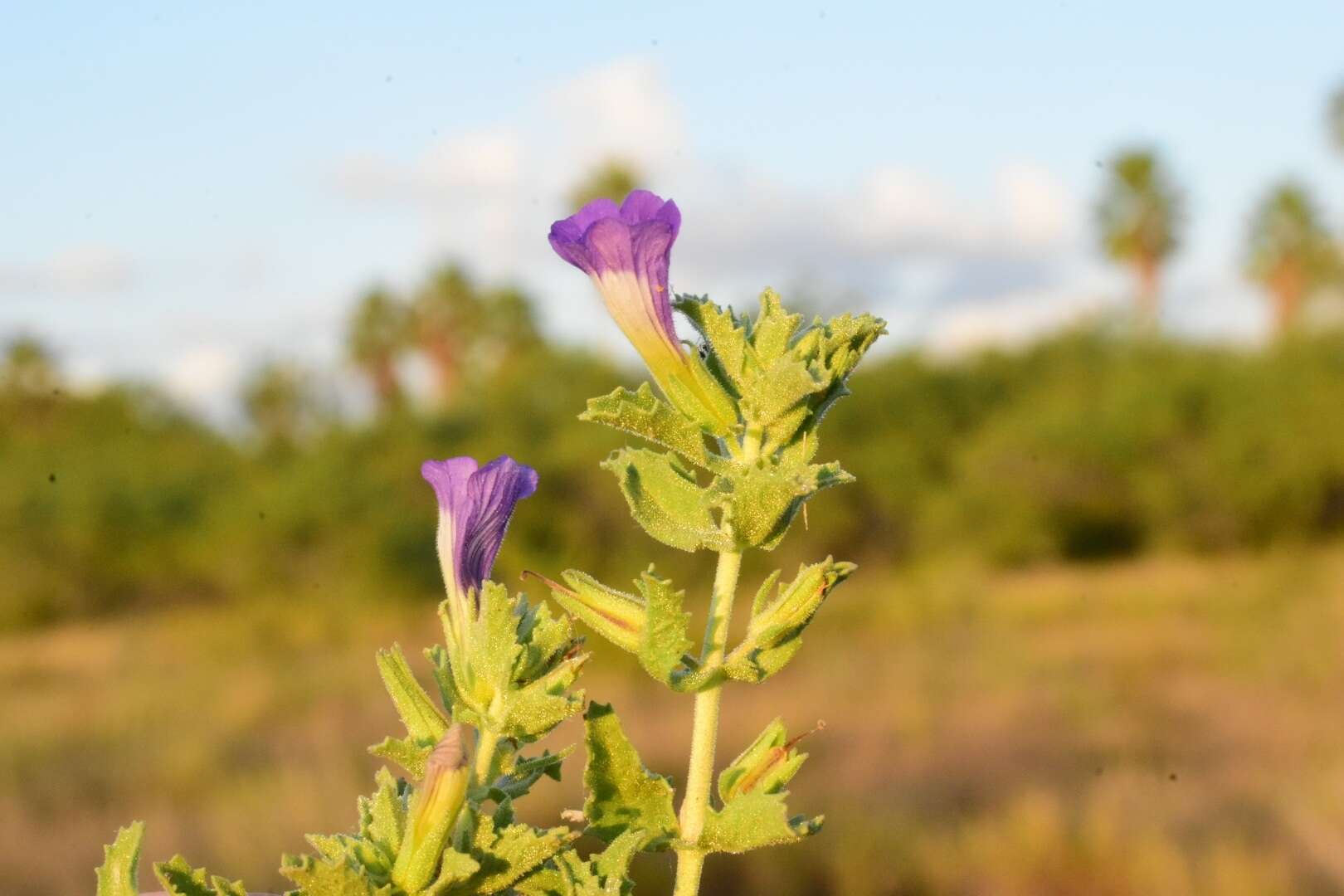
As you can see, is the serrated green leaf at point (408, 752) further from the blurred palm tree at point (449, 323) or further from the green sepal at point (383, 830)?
the blurred palm tree at point (449, 323)

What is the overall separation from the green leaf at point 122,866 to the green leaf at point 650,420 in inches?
17.2

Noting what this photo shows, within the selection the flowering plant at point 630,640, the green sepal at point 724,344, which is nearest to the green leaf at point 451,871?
the flowering plant at point 630,640

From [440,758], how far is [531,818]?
10338 millimetres

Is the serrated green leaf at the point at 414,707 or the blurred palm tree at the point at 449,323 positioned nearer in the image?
the serrated green leaf at the point at 414,707

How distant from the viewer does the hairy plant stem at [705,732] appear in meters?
0.97

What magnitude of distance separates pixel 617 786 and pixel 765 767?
0.13 m

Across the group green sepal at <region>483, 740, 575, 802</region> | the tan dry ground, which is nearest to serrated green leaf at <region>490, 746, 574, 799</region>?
green sepal at <region>483, 740, 575, 802</region>

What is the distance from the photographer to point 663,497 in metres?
1.10

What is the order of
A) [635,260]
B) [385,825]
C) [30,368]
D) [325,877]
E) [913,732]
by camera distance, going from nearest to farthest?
[325,877] < [385,825] < [635,260] < [913,732] < [30,368]

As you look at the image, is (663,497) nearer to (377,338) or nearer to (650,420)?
(650,420)

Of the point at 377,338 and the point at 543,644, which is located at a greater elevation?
the point at 377,338

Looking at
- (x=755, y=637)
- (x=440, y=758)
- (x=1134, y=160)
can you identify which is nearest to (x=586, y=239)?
(x=755, y=637)

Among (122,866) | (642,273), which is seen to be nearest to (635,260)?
(642,273)

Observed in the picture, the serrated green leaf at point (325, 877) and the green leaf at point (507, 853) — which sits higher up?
the serrated green leaf at point (325, 877)
